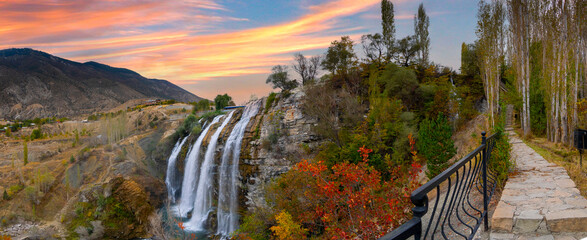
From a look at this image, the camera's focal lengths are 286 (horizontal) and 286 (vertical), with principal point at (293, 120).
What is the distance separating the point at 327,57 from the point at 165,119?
18.2 meters

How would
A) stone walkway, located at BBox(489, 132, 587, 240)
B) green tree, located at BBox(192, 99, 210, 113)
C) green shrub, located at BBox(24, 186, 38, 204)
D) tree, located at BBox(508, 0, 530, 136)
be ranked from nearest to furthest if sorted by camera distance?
stone walkway, located at BBox(489, 132, 587, 240) → tree, located at BBox(508, 0, 530, 136) → green shrub, located at BBox(24, 186, 38, 204) → green tree, located at BBox(192, 99, 210, 113)

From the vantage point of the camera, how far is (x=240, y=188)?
1744 centimetres

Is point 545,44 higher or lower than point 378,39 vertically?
lower

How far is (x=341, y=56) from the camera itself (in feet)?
74.7

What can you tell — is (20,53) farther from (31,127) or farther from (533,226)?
(533,226)

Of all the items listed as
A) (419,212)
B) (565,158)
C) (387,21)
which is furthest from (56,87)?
(565,158)

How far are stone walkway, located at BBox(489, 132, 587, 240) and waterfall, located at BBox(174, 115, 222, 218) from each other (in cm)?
1706

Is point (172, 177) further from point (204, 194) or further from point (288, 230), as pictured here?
point (288, 230)

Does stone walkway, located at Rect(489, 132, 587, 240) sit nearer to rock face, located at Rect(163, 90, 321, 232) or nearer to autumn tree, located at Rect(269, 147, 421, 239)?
autumn tree, located at Rect(269, 147, 421, 239)

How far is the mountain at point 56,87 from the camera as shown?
49.9 meters

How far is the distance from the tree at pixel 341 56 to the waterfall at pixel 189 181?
11.7 m

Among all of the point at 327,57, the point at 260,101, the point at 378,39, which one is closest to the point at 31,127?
the point at 260,101

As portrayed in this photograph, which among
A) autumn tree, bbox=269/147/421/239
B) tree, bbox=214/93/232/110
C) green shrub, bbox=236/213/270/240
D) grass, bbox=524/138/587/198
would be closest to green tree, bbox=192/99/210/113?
tree, bbox=214/93/232/110

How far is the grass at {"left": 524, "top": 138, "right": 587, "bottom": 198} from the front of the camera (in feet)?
17.5
